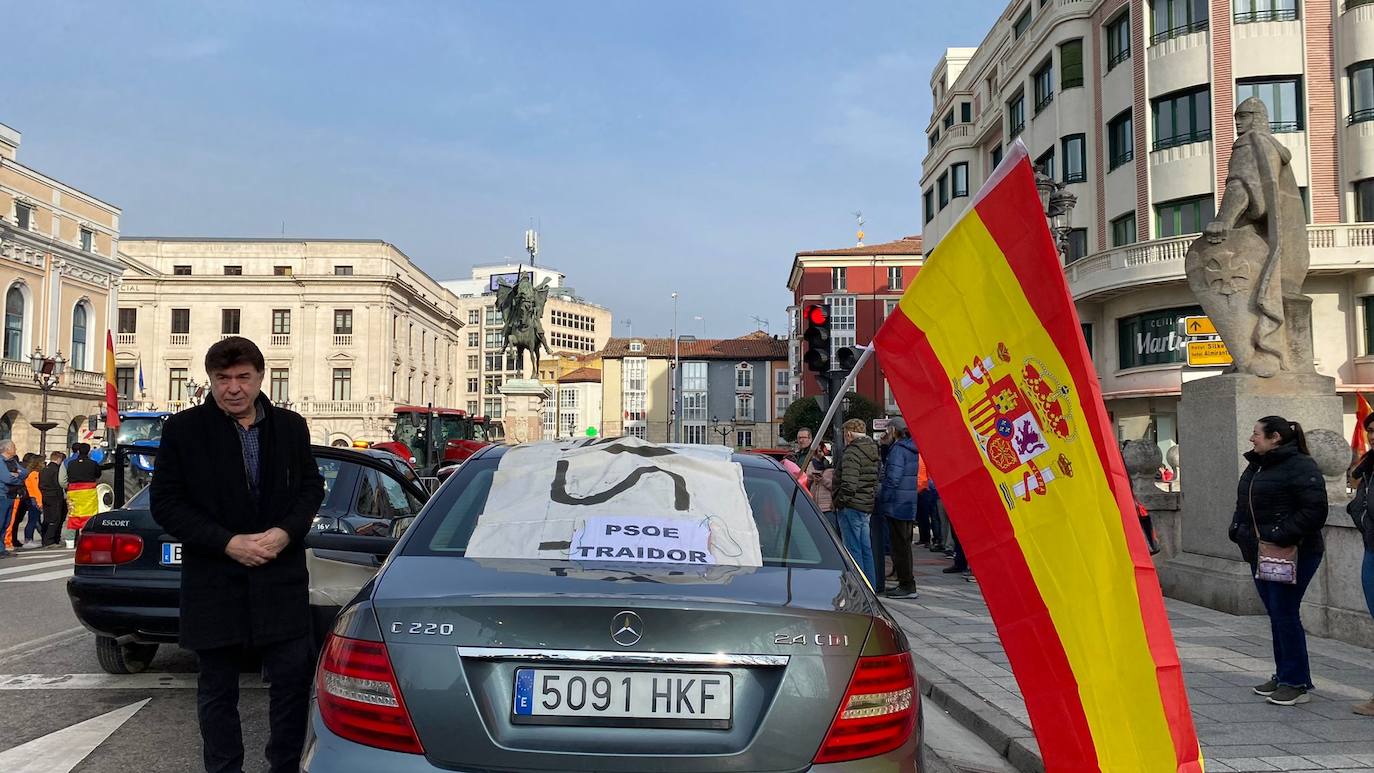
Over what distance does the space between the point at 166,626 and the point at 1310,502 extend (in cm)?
647

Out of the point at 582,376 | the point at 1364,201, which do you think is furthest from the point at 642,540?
the point at 582,376

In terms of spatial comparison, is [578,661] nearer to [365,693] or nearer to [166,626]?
[365,693]

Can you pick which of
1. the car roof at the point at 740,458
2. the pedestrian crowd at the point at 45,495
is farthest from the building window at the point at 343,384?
the car roof at the point at 740,458

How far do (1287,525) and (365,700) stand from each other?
205 inches

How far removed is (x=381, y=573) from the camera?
296 cm

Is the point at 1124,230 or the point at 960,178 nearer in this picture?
the point at 1124,230

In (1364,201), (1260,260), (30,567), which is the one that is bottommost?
(30,567)

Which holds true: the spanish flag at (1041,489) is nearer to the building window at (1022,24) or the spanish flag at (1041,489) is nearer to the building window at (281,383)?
the building window at (1022,24)

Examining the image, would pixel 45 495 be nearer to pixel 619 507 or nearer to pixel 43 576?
pixel 43 576

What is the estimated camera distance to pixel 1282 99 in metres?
30.0

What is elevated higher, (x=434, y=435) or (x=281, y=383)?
(x=281, y=383)

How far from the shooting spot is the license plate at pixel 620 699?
247 centimetres

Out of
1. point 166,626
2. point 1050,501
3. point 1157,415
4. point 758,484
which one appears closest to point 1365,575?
point 1050,501

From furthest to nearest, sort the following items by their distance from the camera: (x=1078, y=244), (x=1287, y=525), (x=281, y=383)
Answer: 1. (x=281, y=383)
2. (x=1078, y=244)
3. (x=1287, y=525)
